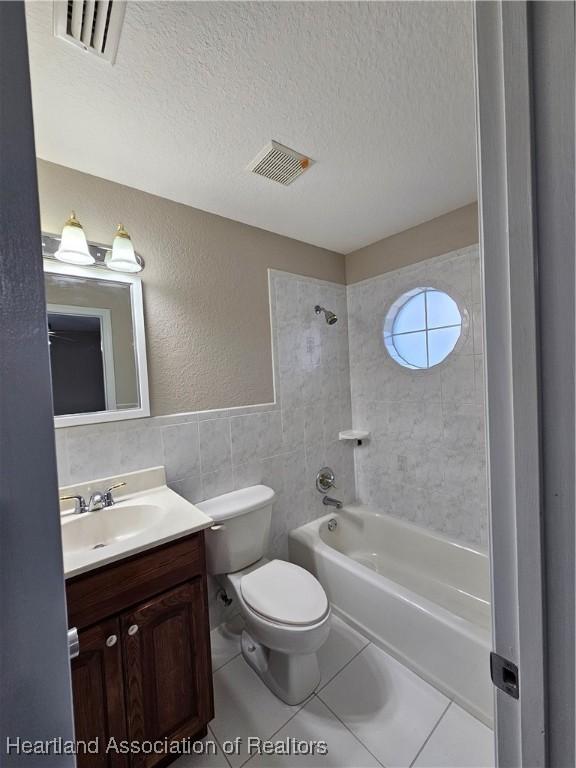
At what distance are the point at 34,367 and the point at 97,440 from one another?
1.30 meters

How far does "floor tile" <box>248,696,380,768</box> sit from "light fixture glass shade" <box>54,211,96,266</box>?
2.07 m

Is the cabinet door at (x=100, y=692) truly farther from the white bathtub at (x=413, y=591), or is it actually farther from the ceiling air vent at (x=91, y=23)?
the ceiling air vent at (x=91, y=23)

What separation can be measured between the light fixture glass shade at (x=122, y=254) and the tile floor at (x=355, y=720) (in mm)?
1973

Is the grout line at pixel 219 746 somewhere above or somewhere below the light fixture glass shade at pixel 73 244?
below

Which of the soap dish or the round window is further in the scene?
the soap dish

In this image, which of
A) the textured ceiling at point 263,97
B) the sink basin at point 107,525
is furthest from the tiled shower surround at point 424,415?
the sink basin at point 107,525

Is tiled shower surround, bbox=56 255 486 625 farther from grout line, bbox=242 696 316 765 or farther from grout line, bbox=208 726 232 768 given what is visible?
grout line, bbox=242 696 316 765

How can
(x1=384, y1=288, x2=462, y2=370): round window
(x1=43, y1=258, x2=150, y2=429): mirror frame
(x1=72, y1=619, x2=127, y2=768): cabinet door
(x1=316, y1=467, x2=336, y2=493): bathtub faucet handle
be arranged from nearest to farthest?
(x1=72, y1=619, x2=127, y2=768): cabinet door
(x1=43, y1=258, x2=150, y2=429): mirror frame
(x1=384, y1=288, x2=462, y2=370): round window
(x1=316, y1=467, x2=336, y2=493): bathtub faucet handle

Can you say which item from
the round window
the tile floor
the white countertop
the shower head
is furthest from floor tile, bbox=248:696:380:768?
the shower head

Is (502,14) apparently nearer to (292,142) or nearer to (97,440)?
(292,142)

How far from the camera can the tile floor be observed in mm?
1180

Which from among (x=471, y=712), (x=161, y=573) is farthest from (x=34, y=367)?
(x=471, y=712)

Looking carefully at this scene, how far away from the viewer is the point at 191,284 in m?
1.72

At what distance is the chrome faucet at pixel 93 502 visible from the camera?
4.29 ft
